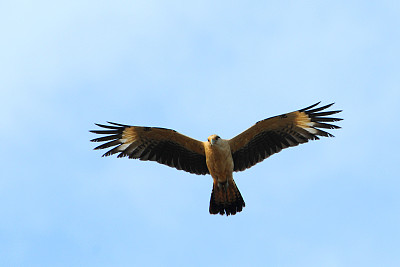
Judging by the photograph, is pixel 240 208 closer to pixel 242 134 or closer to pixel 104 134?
pixel 242 134

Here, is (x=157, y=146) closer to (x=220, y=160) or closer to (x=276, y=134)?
(x=220, y=160)

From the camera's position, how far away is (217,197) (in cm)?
1956

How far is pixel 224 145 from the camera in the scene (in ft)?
62.7

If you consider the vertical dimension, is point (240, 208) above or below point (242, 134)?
below

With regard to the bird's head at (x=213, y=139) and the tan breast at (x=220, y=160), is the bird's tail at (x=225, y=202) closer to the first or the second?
the tan breast at (x=220, y=160)

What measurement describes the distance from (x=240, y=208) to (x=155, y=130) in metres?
2.53

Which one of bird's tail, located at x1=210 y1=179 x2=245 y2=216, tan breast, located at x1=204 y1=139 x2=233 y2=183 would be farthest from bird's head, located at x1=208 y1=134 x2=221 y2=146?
bird's tail, located at x1=210 y1=179 x2=245 y2=216

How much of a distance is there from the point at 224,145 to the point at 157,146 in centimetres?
159

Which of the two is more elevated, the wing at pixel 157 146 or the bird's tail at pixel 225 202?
the wing at pixel 157 146

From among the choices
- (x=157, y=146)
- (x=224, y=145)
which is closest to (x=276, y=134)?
(x=224, y=145)

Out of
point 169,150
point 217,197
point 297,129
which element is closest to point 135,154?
point 169,150

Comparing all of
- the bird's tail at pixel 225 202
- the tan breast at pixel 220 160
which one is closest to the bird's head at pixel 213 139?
the tan breast at pixel 220 160

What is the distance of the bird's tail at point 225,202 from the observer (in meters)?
19.5

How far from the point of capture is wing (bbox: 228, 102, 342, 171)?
19312 millimetres
